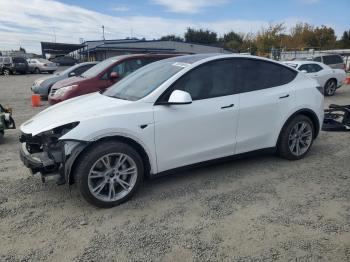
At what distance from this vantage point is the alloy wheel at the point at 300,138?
5160 mm

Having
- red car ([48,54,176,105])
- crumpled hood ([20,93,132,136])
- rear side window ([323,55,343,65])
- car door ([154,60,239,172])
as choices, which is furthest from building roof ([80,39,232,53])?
crumpled hood ([20,93,132,136])

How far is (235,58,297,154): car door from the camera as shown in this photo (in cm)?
458

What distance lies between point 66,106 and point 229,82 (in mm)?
2171

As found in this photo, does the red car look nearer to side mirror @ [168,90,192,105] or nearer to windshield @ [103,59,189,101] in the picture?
windshield @ [103,59,189,101]

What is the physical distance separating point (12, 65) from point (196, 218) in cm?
3220

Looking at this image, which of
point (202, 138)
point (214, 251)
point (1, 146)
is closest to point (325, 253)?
point (214, 251)

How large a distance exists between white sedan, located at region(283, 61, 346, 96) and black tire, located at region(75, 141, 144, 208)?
10560 millimetres

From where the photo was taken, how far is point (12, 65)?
1224 inches

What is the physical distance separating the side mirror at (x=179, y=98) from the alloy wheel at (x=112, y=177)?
2.67 feet

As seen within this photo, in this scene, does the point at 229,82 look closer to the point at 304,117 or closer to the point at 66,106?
the point at 304,117

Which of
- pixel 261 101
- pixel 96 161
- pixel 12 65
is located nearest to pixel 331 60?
pixel 261 101

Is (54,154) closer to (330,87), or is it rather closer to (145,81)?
(145,81)

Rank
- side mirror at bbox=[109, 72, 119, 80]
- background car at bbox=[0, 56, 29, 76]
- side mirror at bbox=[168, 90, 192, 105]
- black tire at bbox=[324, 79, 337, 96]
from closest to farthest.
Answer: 1. side mirror at bbox=[168, 90, 192, 105]
2. side mirror at bbox=[109, 72, 119, 80]
3. black tire at bbox=[324, 79, 337, 96]
4. background car at bbox=[0, 56, 29, 76]

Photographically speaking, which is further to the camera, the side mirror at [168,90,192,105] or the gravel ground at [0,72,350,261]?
the side mirror at [168,90,192,105]
